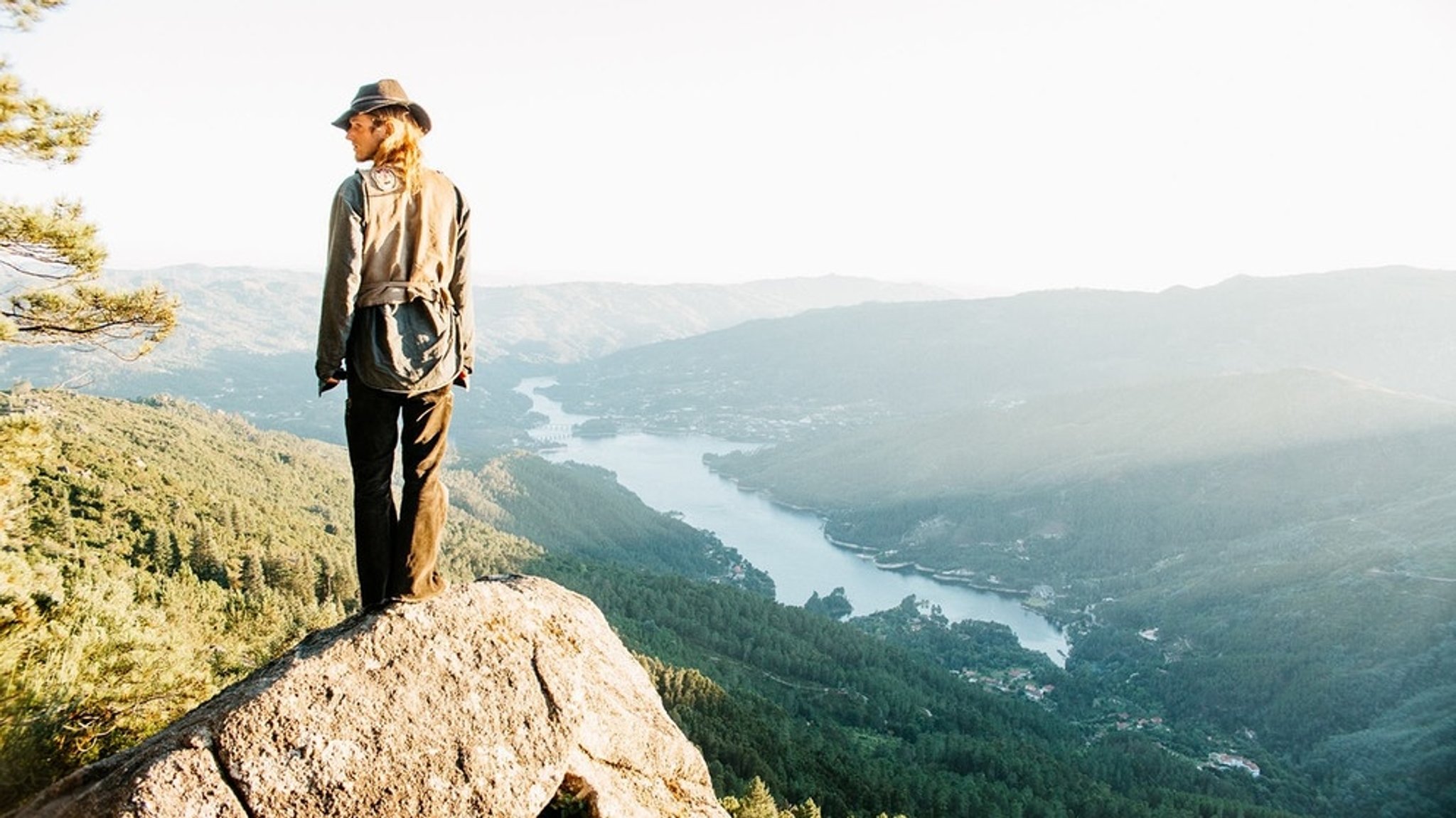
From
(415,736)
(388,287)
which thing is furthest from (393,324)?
(415,736)

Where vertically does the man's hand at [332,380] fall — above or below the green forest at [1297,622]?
above

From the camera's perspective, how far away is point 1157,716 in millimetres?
120875

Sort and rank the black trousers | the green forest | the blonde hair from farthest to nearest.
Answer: the green forest
the black trousers
the blonde hair

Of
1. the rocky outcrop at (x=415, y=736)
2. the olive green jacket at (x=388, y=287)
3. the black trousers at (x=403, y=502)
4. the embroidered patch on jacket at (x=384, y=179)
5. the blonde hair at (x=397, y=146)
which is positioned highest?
the blonde hair at (x=397, y=146)

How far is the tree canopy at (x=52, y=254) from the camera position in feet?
33.0

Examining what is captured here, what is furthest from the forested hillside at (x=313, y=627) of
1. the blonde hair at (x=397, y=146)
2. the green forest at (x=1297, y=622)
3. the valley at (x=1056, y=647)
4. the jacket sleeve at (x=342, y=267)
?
the green forest at (x=1297, y=622)

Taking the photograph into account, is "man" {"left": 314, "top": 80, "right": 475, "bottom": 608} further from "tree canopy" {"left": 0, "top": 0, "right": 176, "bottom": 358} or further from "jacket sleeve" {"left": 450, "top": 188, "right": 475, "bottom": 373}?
"tree canopy" {"left": 0, "top": 0, "right": 176, "bottom": 358}

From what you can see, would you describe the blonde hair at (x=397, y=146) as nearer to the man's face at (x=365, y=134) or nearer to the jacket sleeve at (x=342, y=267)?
the man's face at (x=365, y=134)

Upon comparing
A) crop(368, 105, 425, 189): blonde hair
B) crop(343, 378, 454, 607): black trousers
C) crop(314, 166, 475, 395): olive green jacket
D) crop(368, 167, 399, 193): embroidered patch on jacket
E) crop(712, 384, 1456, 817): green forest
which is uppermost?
crop(368, 105, 425, 189): blonde hair

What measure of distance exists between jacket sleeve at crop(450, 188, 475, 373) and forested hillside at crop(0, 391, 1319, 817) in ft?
14.3

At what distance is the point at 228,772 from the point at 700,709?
5841cm

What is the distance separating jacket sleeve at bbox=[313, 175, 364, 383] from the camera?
212 inches

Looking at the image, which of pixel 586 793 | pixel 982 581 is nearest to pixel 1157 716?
pixel 982 581

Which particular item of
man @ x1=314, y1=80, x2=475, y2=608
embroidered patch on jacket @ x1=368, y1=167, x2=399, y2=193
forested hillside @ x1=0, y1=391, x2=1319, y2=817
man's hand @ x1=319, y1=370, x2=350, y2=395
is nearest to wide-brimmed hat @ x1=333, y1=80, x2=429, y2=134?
man @ x1=314, y1=80, x2=475, y2=608
